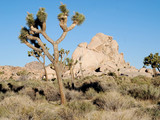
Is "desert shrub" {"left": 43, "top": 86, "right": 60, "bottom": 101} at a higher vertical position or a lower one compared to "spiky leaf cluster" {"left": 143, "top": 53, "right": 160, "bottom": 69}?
lower

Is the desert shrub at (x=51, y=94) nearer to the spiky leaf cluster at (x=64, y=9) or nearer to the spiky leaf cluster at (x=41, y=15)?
the spiky leaf cluster at (x=41, y=15)

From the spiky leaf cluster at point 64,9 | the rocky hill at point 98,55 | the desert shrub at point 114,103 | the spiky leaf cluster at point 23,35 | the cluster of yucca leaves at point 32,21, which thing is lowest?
the desert shrub at point 114,103

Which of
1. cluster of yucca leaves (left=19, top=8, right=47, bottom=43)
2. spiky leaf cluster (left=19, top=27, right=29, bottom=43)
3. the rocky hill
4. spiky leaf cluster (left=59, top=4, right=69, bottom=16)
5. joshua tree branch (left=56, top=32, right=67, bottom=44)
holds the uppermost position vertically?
the rocky hill

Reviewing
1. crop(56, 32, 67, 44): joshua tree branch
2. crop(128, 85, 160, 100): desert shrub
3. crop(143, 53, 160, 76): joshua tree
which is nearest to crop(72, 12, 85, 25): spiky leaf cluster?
crop(56, 32, 67, 44): joshua tree branch

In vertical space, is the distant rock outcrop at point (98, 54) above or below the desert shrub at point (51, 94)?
above

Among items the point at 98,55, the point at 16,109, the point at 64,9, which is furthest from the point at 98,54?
the point at 16,109

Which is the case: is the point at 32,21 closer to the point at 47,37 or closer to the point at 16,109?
the point at 47,37

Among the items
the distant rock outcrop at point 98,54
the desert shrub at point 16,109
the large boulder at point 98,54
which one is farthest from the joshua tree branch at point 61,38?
the large boulder at point 98,54

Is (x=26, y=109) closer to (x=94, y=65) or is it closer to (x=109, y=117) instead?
(x=109, y=117)

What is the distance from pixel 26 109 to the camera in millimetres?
6285

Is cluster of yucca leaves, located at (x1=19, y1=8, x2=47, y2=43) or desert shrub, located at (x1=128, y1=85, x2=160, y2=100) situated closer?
desert shrub, located at (x1=128, y1=85, x2=160, y2=100)

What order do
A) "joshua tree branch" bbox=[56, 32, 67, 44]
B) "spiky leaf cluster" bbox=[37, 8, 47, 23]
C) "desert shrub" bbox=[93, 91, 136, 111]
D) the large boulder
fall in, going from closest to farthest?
"desert shrub" bbox=[93, 91, 136, 111] → "joshua tree branch" bbox=[56, 32, 67, 44] → "spiky leaf cluster" bbox=[37, 8, 47, 23] → the large boulder

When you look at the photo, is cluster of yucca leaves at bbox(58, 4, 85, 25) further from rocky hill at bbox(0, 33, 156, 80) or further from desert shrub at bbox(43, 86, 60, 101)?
rocky hill at bbox(0, 33, 156, 80)

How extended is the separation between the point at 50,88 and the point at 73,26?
528 centimetres
